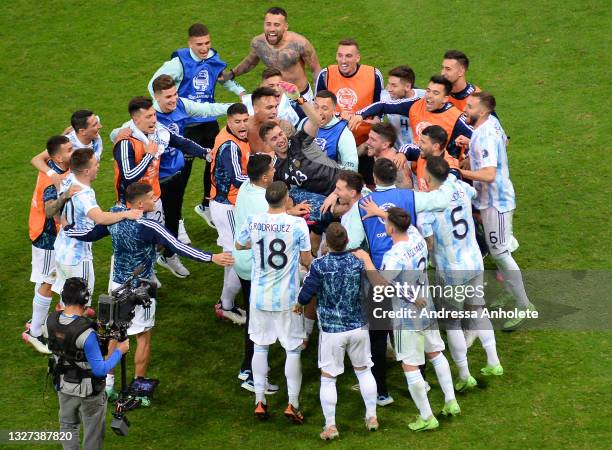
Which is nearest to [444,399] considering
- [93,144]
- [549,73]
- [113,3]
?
[93,144]

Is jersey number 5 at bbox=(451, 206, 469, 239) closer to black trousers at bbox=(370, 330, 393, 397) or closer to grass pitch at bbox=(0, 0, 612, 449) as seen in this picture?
black trousers at bbox=(370, 330, 393, 397)

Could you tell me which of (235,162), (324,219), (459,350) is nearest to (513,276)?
(459,350)

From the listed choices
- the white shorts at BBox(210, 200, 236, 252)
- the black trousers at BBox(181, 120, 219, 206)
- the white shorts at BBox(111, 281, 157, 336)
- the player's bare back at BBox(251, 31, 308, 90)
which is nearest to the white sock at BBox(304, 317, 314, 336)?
the white shorts at BBox(210, 200, 236, 252)

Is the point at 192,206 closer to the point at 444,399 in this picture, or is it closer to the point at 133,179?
the point at 133,179

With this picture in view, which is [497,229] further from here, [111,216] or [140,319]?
[111,216]

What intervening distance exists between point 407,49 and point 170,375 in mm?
8024

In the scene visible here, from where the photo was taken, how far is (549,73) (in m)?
15.7

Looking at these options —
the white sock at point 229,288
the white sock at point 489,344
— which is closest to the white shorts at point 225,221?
the white sock at point 229,288

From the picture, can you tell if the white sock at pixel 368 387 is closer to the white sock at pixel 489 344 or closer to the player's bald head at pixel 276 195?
the white sock at pixel 489 344

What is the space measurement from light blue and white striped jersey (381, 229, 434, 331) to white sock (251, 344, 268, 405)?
1.27 metres

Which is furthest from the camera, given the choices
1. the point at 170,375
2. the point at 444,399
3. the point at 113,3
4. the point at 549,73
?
the point at 113,3

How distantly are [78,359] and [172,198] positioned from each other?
395 centimetres

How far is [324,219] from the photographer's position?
32.5ft

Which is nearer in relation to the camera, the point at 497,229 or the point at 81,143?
the point at 497,229
